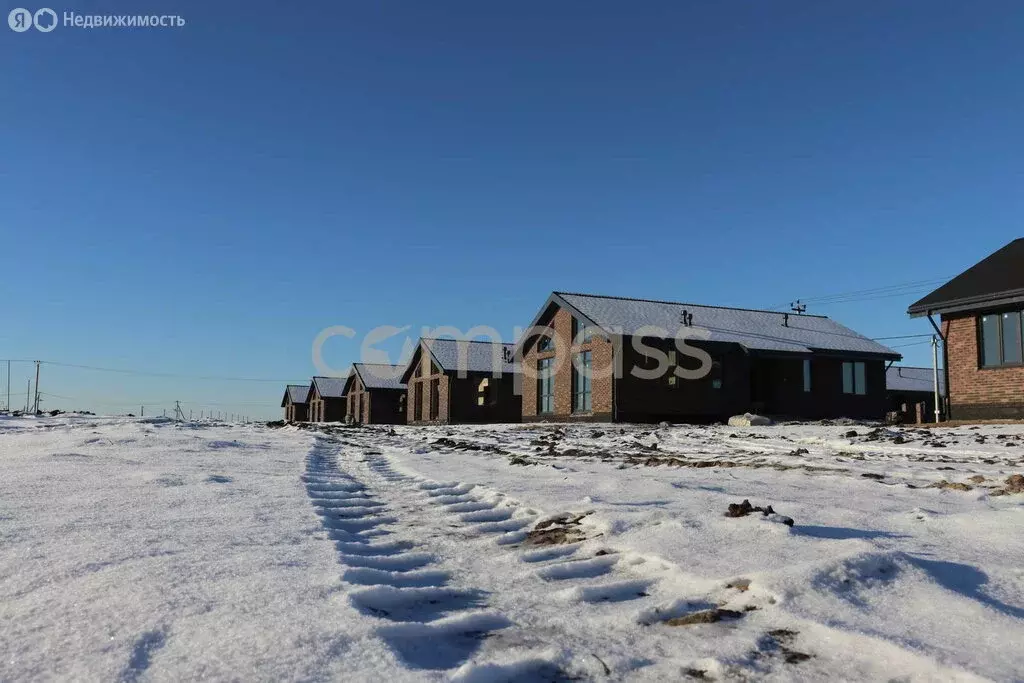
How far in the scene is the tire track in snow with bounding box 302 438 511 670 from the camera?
208cm

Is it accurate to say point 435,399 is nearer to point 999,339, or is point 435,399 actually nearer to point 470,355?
point 470,355

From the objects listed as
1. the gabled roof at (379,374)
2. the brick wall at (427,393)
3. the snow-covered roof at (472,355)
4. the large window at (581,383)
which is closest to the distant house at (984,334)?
the large window at (581,383)

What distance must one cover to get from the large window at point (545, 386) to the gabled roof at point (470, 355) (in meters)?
6.25

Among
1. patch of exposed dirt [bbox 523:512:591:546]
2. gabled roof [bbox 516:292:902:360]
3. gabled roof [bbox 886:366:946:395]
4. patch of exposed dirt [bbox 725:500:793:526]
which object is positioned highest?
gabled roof [bbox 516:292:902:360]

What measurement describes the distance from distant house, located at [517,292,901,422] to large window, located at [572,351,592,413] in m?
0.04

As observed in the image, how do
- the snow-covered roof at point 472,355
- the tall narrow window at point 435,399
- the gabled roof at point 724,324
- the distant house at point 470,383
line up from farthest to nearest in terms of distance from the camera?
the tall narrow window at point 435,399, the snow-covered roof at point 472,355, the distant house at point 470,383, the gabled roof at point 724,324

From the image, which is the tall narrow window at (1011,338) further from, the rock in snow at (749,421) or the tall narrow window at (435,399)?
the tall narrow window at (435,399)

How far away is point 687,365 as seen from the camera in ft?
80.0

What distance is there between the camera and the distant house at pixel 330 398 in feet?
172

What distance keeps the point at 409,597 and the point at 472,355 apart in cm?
3287

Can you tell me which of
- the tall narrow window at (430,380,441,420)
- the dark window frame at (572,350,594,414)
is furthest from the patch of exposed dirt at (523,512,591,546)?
the tall narrow window at (430,380,441,420)

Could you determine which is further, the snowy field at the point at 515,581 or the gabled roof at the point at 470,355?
the gabled roof at the point at 470,355

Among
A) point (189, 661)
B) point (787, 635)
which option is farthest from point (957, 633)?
point (189, 661)

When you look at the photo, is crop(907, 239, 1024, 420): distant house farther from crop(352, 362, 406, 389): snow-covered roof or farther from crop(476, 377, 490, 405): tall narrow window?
crop(352, 362, 406, 389): snow-covered roof
